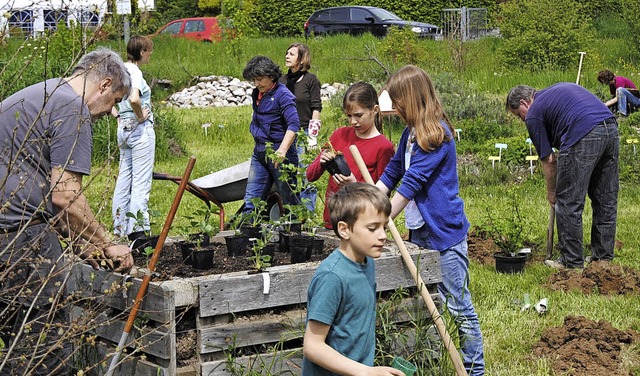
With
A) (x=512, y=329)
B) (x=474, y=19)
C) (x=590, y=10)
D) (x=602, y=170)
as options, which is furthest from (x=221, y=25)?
(x=512, y=329)

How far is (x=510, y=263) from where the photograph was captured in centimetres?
739

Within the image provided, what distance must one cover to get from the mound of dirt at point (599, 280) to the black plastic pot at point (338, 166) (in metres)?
2.72

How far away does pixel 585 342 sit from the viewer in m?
5.44

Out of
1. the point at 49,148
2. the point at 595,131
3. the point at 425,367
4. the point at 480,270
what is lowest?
the point at 480,270

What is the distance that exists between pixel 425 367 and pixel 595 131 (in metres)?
3.58

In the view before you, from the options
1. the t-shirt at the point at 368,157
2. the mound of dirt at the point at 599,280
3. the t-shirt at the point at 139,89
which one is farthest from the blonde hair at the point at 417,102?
the t-shirt at the point at 139,89

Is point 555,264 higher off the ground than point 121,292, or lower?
lower

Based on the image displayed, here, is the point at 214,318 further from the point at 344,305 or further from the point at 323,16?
the point at 323,16

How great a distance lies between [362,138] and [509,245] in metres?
2.58

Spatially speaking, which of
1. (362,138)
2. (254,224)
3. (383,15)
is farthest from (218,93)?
(254,224)

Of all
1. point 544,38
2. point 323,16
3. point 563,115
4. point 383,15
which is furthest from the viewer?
point 323,16

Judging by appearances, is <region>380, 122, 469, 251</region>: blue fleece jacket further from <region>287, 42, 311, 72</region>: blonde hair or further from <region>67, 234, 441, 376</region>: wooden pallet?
<region>287, 42, 311, 72</region>: blonde hair

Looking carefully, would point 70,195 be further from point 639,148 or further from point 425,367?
point 639,148

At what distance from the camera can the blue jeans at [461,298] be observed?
15.4ft
